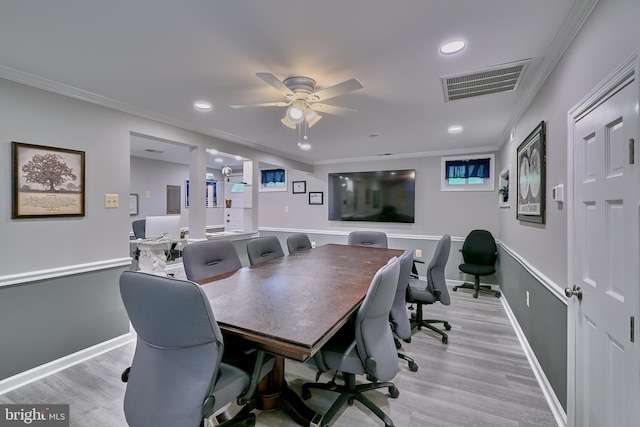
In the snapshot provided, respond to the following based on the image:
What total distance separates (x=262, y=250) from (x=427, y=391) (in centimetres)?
191

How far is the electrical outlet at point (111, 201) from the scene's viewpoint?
2613mm

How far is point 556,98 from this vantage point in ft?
6.00

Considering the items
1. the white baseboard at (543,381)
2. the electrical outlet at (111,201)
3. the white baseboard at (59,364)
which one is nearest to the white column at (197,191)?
the electrical outlet at (111,201)

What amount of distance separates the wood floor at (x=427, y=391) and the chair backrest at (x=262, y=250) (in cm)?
105

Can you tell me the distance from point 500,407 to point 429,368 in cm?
55

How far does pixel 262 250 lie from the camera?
9.68 ft

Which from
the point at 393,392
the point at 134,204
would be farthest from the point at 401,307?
the point at 134,204

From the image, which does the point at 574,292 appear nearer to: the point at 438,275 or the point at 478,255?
the point at 438,275

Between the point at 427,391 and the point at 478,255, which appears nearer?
the point at 427,391

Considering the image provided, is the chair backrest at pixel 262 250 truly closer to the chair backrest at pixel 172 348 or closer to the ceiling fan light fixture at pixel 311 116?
the ceiling fan light fixture at pixel 311 116

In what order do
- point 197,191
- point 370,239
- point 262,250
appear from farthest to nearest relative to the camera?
point 370,239 → point 197,191 → point 262,250

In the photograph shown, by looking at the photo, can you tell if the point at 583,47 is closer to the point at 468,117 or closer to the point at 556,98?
the point at 556,98

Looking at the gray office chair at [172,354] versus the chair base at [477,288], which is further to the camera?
the chair base at [477,288]

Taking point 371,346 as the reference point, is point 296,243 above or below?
above
